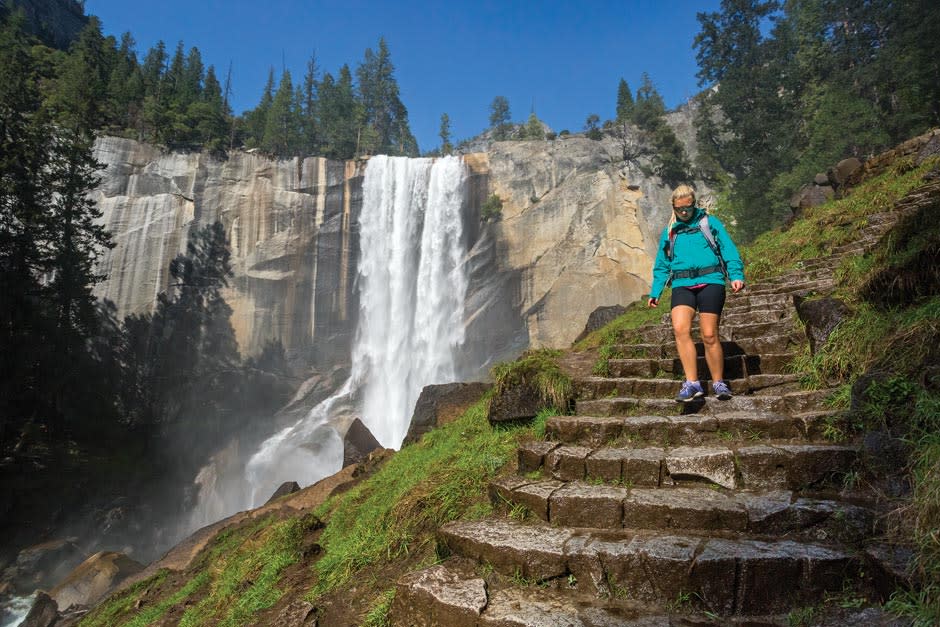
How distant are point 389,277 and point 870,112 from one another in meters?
25.3

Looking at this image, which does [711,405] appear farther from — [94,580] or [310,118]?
[310,118]

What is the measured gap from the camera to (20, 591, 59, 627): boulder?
1073cm

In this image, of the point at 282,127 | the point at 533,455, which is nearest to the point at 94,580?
the point at 533,455

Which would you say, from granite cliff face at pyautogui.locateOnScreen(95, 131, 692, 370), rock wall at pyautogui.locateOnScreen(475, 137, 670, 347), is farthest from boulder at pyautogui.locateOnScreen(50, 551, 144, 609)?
rock wall at pyautogui.locateOnScreen(475, 137, 670, 347)

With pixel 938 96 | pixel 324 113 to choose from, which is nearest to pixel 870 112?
pixel 938 96

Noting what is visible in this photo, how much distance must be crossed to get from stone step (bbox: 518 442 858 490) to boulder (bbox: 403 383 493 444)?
6.83 meters

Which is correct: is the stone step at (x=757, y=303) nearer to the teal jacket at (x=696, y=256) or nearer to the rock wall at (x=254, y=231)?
the teal jacket at (x=696, y=256)

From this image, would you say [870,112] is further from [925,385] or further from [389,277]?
[389,277]

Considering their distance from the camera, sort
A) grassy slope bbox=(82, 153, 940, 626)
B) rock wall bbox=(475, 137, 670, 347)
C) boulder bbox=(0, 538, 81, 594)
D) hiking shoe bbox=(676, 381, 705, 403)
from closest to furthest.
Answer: grassy slope bbox=(82, 153, 940, 626), hiking shoe bbox=(676, 381, 705, 403), boulder bbox=(0, 538, 81, 594), rock wall bbox=(475, 137, 670, 347)

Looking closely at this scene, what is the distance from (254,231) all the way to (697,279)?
30.5 metres

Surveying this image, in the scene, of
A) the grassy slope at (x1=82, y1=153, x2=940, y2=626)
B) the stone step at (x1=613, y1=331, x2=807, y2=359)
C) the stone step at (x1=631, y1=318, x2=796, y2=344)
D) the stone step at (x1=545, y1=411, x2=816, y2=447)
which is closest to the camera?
the grassy slope at (x1=82, y1=153, x2=940, y2=626)

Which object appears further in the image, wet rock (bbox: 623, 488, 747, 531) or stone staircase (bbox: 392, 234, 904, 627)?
wet rock (bbox: 623, 488, 747, 531)

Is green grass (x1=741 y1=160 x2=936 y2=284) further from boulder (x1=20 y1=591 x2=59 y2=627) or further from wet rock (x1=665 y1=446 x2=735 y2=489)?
boulder (x1=20 y1=591 x2=59 y2=627)

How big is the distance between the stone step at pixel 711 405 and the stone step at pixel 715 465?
60 centimetres
